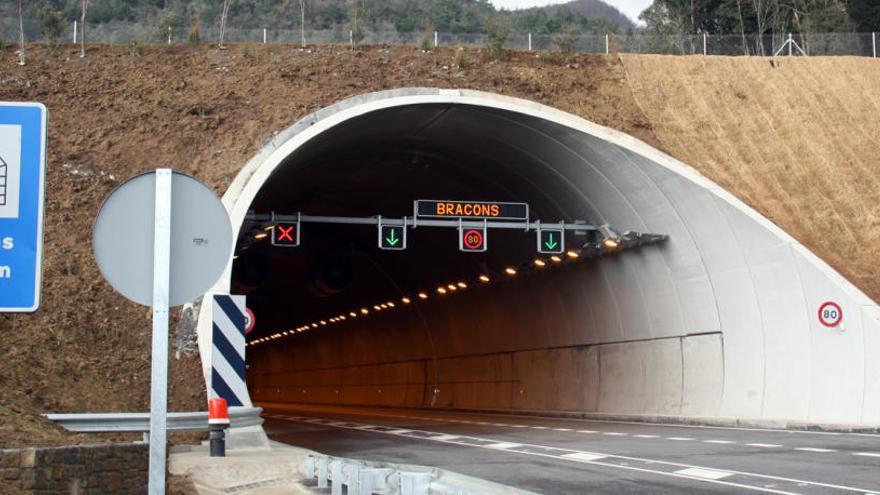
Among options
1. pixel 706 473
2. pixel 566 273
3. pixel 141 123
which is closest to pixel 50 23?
pixel 141 123

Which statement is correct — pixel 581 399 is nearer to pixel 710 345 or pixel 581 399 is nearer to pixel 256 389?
pixel 710 345

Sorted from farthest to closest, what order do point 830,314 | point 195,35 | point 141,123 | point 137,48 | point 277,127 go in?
1. point 195,35
2. point 137,48
3. point 141,123
4. point 277,127
5. point 830,314

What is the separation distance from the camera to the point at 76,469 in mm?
11172

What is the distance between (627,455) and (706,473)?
3194mm

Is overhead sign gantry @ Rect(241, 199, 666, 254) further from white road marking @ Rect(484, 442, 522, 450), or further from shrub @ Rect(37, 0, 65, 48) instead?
shrub @ Rect(37, 0, 65, 48)

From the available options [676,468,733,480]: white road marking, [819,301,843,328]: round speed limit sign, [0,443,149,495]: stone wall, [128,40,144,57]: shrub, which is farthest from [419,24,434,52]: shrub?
[0,443,149,495]: stone wall

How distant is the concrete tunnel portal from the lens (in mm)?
24938

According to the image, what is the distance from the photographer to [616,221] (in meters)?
29.3

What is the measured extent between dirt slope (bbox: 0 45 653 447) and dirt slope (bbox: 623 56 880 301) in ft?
4.74

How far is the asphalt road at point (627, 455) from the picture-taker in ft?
45.6

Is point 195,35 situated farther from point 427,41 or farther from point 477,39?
point 477,39

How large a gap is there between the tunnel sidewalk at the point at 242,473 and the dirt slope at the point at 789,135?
1573 cm

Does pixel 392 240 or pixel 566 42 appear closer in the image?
pixel 392 240

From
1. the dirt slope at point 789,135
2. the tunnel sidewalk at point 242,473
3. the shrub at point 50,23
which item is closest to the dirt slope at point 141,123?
the shrub at point 50,23
